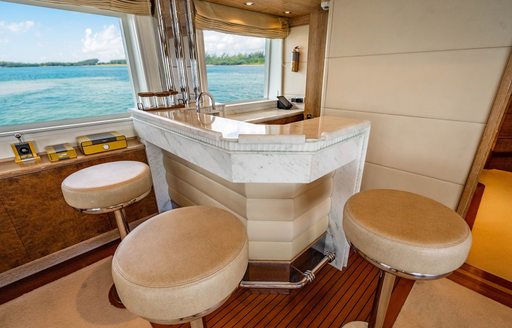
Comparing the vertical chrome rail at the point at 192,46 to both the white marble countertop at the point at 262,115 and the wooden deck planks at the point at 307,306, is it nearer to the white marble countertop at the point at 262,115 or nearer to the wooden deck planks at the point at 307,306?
the white marble countertop at the point at 262,115

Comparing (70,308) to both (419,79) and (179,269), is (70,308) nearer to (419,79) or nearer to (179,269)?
(179,269)

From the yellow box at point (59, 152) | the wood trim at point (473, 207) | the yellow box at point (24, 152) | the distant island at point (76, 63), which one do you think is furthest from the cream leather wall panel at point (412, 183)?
the yellow box at point (24, 152)

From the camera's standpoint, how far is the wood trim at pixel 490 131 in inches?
48.6

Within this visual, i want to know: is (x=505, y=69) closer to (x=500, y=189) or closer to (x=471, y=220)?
(x=471, y=220)

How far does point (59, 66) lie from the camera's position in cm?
203

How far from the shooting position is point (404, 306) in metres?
1.50

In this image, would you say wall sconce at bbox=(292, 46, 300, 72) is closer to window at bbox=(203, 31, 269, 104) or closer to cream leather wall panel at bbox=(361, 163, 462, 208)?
window at bbox=(203, 31, 269, 104)

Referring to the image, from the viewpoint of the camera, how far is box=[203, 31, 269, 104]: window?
3.15 m

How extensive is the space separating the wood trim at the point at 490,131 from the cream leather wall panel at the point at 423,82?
0.10 ft

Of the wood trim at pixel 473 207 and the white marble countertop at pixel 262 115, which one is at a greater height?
the white marble countertop at pixel 262 115

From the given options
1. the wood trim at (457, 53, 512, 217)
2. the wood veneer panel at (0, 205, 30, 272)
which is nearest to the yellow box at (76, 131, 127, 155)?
the wood veneer panel at (0, 205, 30, 272)

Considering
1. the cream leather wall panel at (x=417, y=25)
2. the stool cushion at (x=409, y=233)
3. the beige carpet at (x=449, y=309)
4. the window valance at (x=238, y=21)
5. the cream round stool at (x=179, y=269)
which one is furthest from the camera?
the window valance at (x=238, y=21)

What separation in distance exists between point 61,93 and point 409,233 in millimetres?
2759

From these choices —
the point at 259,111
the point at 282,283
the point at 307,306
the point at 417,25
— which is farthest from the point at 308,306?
the point at 259,111
